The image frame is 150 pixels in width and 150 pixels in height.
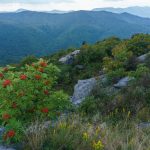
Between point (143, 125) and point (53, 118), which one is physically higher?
point (53, 118)

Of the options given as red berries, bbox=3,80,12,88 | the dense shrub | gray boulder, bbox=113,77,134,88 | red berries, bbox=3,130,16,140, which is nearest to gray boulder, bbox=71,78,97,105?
gray boulder, bbox=113,77,134,88

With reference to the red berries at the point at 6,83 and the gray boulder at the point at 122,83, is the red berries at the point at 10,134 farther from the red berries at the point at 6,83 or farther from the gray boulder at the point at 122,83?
the gray boulder at the point at 122,83

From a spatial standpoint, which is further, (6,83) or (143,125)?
(143,125)

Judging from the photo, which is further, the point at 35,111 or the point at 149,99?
the point at 149,99

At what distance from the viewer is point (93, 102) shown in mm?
11844

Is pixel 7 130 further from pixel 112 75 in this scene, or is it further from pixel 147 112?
pixel 112 75

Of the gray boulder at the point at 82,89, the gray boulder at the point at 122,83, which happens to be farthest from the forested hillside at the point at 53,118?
the gray boulder at the point at 82,89

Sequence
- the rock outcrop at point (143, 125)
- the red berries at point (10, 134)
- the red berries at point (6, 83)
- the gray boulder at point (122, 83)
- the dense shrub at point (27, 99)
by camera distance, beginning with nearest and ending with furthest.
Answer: the red berries at point (10, 134)
the dense shrub at point (27, 99)
the red berries at point (6, 83)
the rock outcrop at point (143, 125)
the gray boulder at point (122, 83)

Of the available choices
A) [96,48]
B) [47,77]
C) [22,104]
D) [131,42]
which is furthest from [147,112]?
[96,48]

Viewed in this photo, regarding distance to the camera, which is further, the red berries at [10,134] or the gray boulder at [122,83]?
the gray boulder at [122,83]

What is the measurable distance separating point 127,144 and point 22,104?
7.01 feet

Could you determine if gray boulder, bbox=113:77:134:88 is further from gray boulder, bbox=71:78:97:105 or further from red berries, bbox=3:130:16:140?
red berries, bbox=3:130:16:140

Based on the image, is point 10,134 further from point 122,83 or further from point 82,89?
point 82,89

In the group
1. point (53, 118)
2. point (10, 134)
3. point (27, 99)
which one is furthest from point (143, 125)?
point (10, 134)
